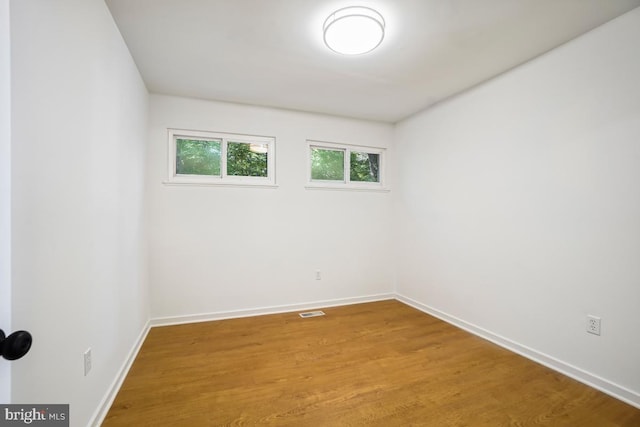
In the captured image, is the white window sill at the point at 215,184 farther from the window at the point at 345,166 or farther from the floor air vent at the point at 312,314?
the floor air vent at the point at 312,314

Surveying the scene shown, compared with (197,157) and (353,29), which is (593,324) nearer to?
(353,29)

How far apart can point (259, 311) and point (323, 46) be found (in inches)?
115

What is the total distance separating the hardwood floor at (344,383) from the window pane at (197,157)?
1793mm

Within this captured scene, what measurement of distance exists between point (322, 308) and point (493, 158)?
2.63m

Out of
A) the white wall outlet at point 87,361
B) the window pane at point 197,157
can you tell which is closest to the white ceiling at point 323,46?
the window pane at point 197,157

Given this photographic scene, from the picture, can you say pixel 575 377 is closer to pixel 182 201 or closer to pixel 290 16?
pixel 290 16

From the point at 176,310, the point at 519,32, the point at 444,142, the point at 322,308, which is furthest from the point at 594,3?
the point at 176,310

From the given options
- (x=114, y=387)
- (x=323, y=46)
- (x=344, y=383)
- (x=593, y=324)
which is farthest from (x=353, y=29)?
(x=114, y=387)

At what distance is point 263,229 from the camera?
11.3 feet

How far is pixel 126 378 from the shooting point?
2053mm

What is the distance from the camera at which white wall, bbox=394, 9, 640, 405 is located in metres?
1.86

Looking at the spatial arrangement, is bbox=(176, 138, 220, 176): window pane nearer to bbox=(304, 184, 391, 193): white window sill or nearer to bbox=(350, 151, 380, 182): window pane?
bbox=(304, 184, 391, 193): white window sill

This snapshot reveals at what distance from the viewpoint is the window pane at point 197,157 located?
10.6ft

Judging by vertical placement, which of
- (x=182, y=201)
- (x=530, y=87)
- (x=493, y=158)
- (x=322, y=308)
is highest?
(x=530, y=87)
